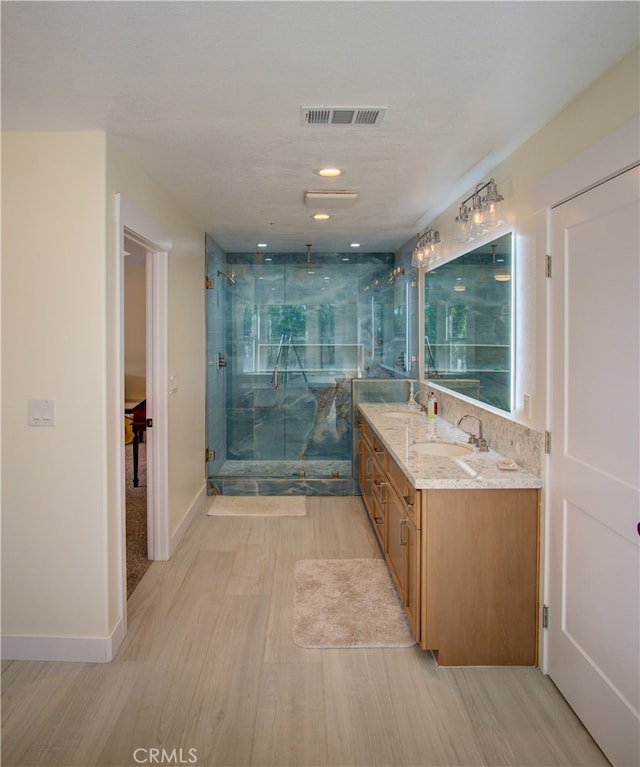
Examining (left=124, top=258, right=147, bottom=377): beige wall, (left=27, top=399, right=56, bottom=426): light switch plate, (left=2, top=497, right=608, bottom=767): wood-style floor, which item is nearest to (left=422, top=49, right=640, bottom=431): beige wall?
(left=2, top=497, right=608, bottom=767): wood-style floor

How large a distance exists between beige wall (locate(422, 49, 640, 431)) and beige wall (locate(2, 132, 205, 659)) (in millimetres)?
1949

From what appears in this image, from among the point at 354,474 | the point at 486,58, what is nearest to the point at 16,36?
the point at 486,58

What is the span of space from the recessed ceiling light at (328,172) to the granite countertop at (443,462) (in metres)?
1.59

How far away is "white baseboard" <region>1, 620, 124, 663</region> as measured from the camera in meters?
2.48

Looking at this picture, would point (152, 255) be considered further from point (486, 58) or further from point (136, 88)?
point (486, 58)

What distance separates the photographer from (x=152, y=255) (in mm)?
3467

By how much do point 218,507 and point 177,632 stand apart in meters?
2.08

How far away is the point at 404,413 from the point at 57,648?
296 centimetres

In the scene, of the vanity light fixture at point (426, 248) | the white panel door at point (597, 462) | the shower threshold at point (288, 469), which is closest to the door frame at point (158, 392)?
the shower threshold at point (288, 469)

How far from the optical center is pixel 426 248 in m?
4.16

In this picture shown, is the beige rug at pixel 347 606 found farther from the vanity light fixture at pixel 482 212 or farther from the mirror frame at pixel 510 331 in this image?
the vanity light fixture at pixel 482 212

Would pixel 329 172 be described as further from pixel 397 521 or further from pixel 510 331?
pixel 397 521

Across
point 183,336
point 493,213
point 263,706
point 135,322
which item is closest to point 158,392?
point 183,336

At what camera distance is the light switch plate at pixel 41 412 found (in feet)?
8.08
